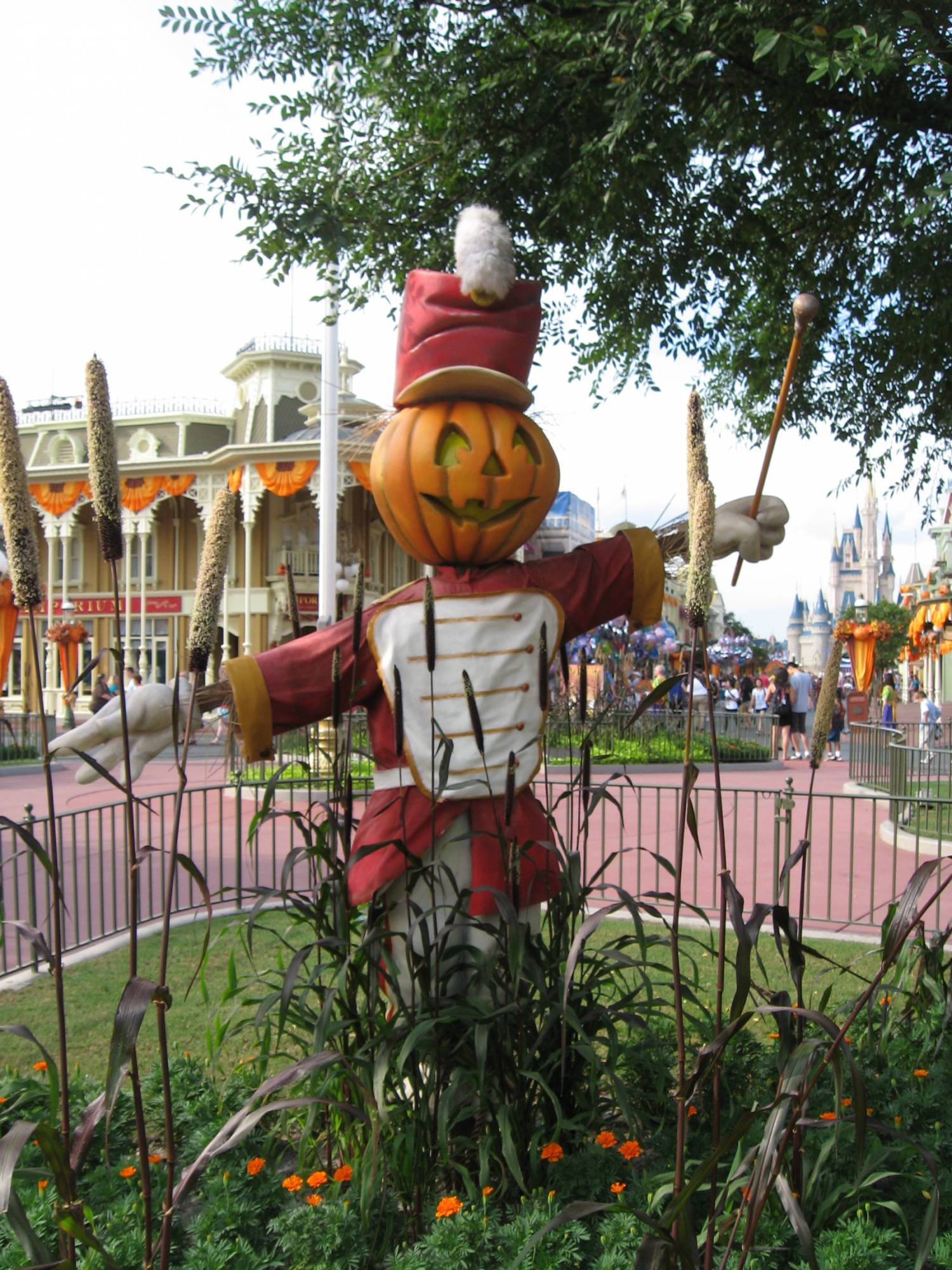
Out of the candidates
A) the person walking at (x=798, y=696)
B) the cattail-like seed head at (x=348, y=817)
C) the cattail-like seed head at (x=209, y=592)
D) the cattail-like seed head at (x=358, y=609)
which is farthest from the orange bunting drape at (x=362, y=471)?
the person walking at (x=798, y=696)

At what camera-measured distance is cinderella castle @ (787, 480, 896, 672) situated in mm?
111562

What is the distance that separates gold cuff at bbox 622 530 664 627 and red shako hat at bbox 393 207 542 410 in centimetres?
61

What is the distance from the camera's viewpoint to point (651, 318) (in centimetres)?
688

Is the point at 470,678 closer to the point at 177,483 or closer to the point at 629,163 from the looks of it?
the point at 629,163

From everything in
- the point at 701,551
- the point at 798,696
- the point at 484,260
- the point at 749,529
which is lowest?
the point at 798,696

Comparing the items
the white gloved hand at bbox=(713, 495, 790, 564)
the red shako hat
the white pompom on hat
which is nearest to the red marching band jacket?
the white gloved hand at bbox=(713, 495, 790, 564)

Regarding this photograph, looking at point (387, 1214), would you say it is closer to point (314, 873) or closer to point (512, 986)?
point (512, 986)

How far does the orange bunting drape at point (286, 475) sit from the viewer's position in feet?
93.6

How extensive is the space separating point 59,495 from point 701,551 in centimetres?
3231

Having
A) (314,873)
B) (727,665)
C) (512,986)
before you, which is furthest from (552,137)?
(727,665)

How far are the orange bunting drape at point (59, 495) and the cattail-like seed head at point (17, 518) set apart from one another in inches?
1237

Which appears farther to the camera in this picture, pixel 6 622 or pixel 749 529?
pixel 6 622

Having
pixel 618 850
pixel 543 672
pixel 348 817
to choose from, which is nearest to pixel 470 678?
pixel 543 672

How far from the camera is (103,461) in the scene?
1.66 m
